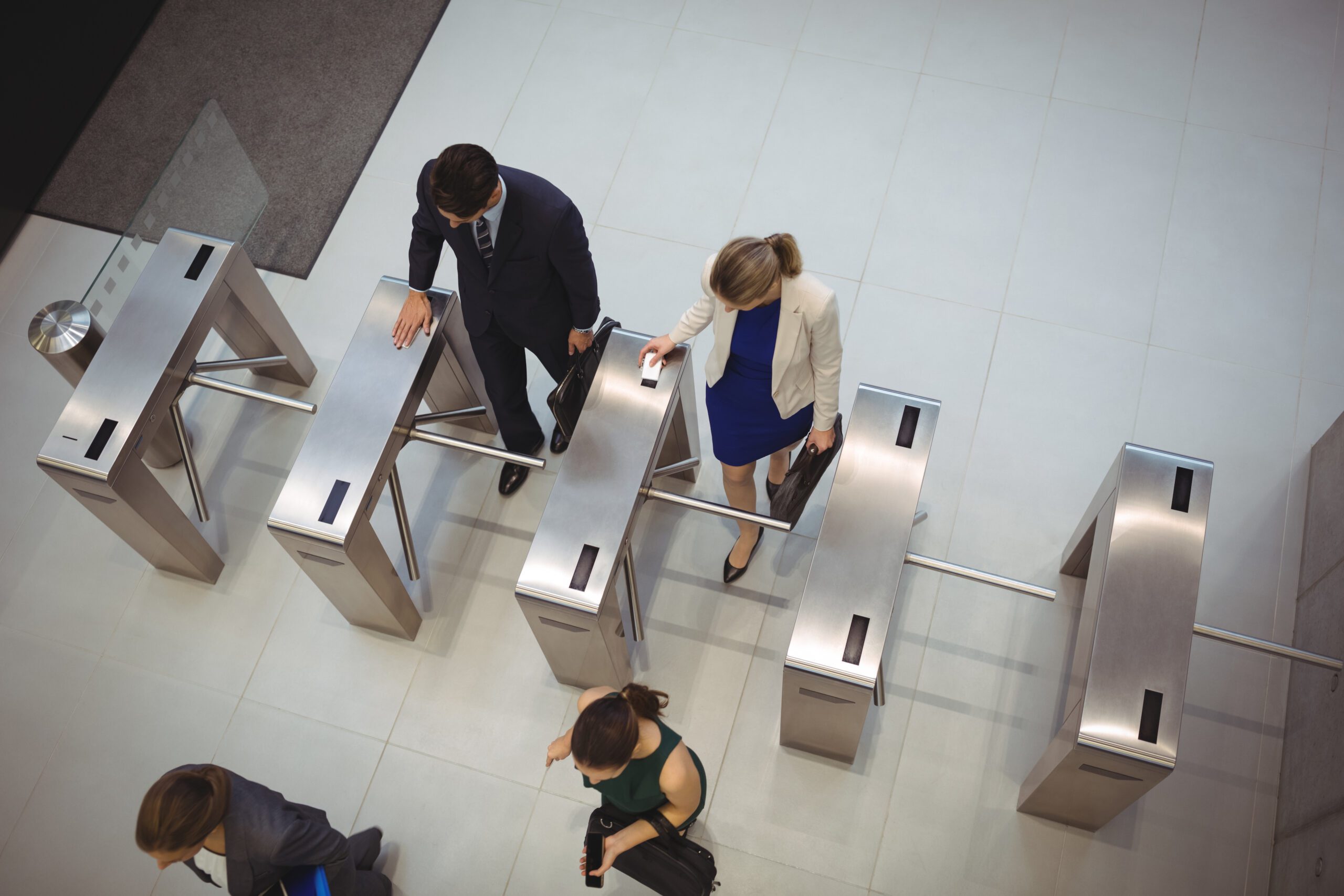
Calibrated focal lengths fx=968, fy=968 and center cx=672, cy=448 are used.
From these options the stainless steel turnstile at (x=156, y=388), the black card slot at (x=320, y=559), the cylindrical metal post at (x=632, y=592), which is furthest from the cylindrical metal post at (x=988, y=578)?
the stainless steel turnstile at (x=156, y=388)

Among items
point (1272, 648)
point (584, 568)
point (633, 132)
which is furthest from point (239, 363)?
point (1272, 648)

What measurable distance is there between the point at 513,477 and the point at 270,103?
2.54m

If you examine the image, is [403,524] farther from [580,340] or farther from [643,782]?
[643,782]

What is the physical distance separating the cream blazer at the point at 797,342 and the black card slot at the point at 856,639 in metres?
0.58

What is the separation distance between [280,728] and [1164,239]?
13.1ft

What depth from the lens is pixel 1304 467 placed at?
3.62 meters

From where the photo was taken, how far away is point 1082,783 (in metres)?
2.74

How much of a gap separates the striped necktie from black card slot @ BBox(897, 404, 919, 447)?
1.30m

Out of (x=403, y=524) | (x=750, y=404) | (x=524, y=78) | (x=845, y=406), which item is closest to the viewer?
(x=750, y=404)

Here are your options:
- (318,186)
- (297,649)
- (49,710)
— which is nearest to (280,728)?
(297,649)

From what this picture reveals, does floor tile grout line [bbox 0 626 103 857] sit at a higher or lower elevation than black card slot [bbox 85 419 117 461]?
lower

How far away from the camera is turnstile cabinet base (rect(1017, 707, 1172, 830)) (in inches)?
99.7

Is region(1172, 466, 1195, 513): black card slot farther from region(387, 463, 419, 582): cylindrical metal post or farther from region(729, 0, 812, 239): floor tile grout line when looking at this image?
region(387, 463, 419, 582): cylindrical metal post

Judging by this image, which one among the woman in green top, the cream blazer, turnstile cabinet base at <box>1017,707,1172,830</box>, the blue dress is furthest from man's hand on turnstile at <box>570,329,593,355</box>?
turnstile cabinet base at <box>1017,707,1172,830</box>
